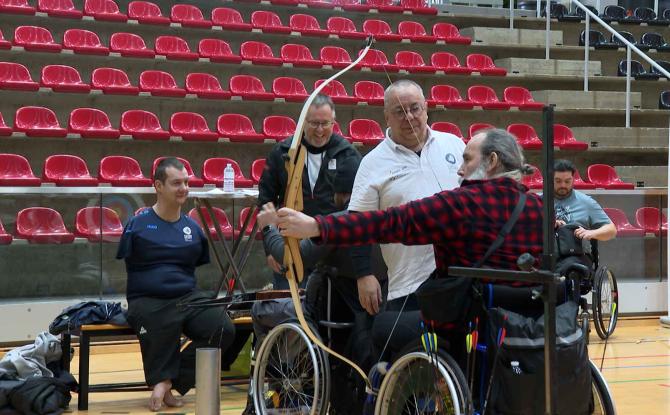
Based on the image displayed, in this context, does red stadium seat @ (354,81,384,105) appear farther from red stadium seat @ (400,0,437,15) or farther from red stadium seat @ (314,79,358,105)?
red stadium seat @ (400,0,437,15)

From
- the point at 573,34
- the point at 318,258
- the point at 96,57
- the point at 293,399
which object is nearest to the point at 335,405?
the point at 293,399

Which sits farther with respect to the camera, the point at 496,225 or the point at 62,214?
the point at 62,214

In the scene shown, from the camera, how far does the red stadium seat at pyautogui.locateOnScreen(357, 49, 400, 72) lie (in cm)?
1104

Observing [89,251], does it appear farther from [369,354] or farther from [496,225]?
[496,225]

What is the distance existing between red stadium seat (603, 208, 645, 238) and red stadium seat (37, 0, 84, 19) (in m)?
6.05

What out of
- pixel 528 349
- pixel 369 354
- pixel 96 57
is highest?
pixel 96 57

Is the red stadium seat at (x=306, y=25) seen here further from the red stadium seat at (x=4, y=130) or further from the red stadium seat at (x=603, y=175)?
the red stadium seat at (x=4, y=130)

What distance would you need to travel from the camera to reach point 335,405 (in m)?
3.77

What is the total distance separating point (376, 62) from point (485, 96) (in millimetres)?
1353

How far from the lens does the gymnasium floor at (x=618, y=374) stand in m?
4.87

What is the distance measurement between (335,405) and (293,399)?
0.22 m

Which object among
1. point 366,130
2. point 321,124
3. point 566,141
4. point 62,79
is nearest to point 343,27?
point 366,130

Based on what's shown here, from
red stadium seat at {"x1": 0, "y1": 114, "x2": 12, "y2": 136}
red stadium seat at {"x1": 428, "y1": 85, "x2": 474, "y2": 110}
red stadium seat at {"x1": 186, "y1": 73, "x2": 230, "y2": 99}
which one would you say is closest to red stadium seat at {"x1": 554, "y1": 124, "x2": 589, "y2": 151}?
red stadium seat at {"x1": 428, "y1": 85, "x2": 474, "y2": 110}

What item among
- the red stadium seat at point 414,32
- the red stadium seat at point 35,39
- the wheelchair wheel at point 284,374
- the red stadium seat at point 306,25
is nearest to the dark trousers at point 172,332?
the wheelchair wheel at point 284,374
